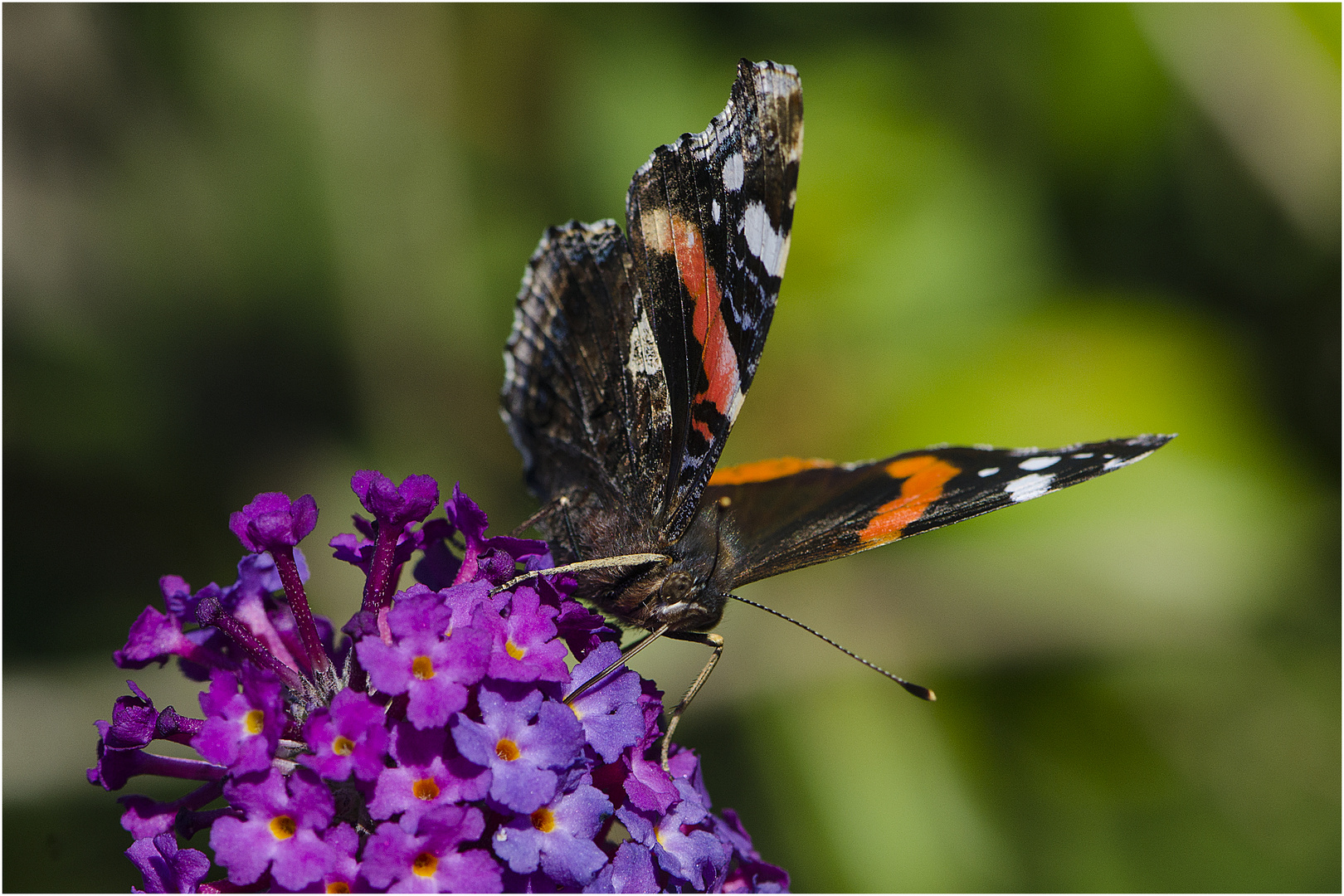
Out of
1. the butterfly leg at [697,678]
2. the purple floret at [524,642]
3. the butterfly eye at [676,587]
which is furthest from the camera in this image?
the butterfly eye at [676,587]

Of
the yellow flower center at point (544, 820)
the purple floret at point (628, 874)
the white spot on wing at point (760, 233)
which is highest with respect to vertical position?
the white spot on wing at point (760, 233)

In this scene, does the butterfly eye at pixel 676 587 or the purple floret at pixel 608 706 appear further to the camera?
the butterfly eye at pixel 676 587

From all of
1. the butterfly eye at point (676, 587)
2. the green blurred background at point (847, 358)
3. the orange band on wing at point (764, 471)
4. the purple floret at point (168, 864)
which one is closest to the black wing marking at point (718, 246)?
the butterfly eye at point (676, 587)

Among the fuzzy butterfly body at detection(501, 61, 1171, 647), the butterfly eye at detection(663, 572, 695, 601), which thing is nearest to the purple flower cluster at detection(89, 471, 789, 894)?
the butterfly eye at detection(663, 572, 695, 601)

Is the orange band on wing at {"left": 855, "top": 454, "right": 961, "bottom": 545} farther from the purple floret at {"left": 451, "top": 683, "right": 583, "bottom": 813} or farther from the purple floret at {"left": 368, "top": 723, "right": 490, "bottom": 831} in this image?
the purple floret at {"left": 368, "top": 723, "right": 490, "bottom": 831}

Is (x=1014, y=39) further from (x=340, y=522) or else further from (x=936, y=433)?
(x=340, y=522)

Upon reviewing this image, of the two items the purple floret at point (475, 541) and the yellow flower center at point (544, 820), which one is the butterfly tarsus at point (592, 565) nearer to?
the purple floret at point (475, 541)

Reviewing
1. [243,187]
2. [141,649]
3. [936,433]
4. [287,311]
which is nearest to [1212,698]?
[936,433]

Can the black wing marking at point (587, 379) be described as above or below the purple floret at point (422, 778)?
above
